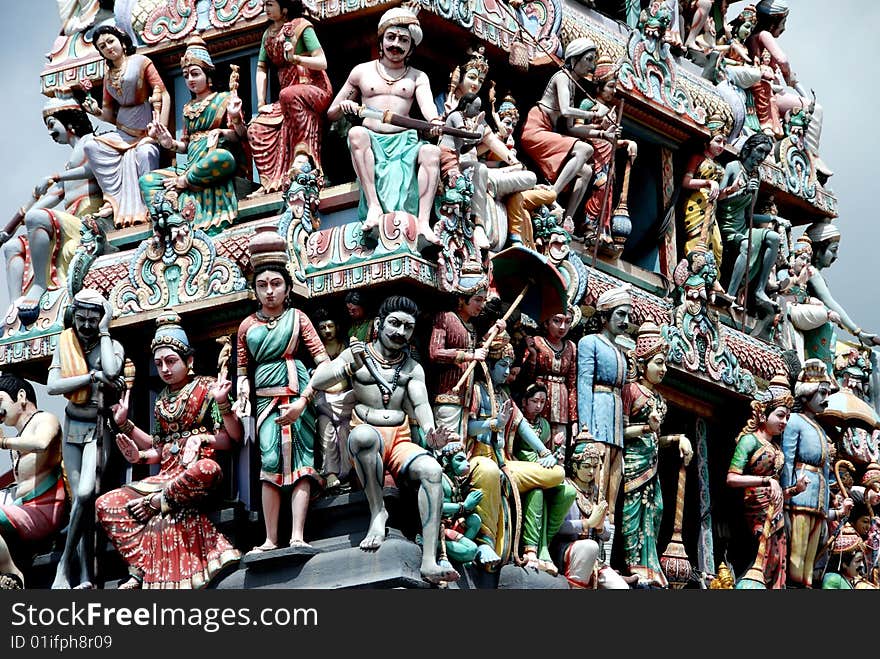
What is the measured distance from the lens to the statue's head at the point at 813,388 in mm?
34312

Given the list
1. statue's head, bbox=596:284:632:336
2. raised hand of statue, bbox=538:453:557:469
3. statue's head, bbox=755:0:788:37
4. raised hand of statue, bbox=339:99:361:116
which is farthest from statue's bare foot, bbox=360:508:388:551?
statue's head, bbox=755:0:788:37

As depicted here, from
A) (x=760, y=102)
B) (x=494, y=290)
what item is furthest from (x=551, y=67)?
(x=760, y=102)

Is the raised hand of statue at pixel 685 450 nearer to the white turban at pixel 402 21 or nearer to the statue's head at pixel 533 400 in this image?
the statue's head at pixel 533 400

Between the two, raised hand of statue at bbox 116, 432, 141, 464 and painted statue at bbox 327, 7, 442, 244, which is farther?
raised hand of statue at bbox 116, 432, 141, 464

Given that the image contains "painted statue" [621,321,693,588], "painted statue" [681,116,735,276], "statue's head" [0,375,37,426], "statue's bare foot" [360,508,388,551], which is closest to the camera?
"statue's bare foot" [360,508,388,551]

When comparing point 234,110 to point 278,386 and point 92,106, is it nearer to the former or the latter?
point 92,106

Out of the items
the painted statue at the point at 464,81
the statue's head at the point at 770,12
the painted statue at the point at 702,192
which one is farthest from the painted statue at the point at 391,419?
the statue's head at the point at 770,12

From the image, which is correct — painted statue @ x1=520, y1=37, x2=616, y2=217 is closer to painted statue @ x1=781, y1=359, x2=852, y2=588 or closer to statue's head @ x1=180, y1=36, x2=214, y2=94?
statue's head @ x1=180, y1=36, x2=214, y2=94

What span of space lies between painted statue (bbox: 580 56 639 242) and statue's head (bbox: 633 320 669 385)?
113 cm

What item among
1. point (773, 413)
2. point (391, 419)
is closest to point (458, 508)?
point (391, 419)

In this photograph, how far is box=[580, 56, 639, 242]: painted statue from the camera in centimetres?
3250

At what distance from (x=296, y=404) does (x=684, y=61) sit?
932 centimetres

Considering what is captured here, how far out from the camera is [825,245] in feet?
123

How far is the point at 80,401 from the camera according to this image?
29.6 metres
